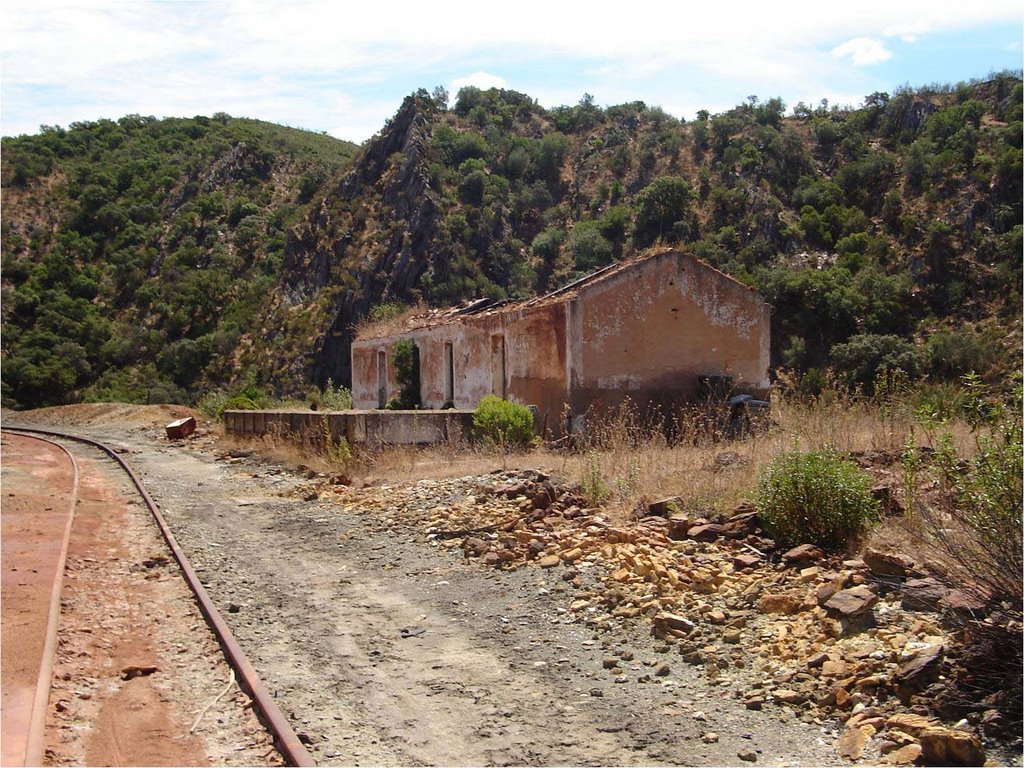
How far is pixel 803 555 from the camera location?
7.15 meters

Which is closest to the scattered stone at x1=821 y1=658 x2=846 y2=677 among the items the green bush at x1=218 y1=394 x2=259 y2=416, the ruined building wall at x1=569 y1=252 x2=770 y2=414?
the ruined building wall at x1=569 y1=252 x2=770 y2=414

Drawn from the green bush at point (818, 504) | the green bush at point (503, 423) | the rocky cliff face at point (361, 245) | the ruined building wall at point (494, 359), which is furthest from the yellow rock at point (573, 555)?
the rocky cliff face at point (361, 245)

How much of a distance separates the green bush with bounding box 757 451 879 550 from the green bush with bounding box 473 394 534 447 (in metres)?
8.96

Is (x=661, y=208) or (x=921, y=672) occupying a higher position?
(x=661, y=208)

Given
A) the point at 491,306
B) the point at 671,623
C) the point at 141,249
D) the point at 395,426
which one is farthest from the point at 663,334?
the point at 141,249

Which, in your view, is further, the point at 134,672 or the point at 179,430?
the point at 179,430

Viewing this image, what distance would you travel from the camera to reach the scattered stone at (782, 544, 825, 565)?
712 cm

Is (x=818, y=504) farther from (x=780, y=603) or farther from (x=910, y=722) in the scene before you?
(x=910, y=722)

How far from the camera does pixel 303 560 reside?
10000 mm

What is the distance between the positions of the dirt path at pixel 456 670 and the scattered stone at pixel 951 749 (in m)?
0.45

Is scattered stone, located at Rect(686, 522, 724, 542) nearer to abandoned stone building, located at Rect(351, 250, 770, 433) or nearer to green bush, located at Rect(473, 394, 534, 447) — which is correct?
green bush, located at Rect(473, 394, 534, 447)

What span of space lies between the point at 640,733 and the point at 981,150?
5885cm

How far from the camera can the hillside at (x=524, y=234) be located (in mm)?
46281

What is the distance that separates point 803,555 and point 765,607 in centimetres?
91
